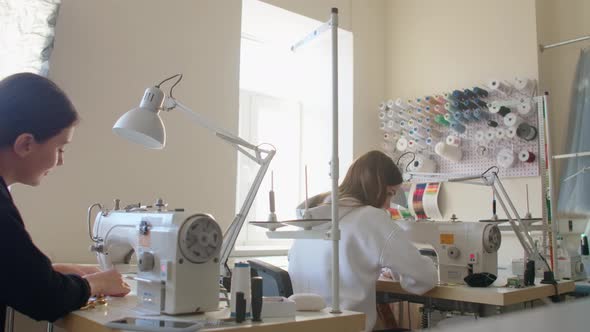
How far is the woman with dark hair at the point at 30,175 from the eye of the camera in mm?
1119

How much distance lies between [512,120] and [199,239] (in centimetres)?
234

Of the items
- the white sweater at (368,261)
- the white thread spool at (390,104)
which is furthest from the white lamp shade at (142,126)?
the white thread spool at (390,104)

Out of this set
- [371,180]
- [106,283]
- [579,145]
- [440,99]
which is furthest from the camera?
[440,99]

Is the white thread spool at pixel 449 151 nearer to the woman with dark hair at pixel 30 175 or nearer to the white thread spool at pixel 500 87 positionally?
the white thread spool at pixel 500 87

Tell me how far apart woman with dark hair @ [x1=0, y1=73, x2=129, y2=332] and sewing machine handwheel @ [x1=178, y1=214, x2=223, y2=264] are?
0.27 m

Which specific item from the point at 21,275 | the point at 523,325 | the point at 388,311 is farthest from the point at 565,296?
the point at 523,325

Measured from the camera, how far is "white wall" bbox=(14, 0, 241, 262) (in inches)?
96.6

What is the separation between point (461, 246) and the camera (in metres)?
2.22

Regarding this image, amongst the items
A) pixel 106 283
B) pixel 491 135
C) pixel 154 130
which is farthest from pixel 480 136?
pixel 106 283

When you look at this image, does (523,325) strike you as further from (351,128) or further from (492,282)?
(351,128)

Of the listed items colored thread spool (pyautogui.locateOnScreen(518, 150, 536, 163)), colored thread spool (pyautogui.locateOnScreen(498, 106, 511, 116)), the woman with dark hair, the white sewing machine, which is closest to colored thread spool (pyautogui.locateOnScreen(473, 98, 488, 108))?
colored thread spool (pyautogui.locateOnScreen(498, 106, 511, 116))

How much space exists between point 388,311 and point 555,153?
1.43 meters

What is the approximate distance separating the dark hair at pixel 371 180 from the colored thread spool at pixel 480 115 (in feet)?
4.36

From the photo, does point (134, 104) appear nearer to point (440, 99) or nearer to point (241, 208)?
point (241, 208)
